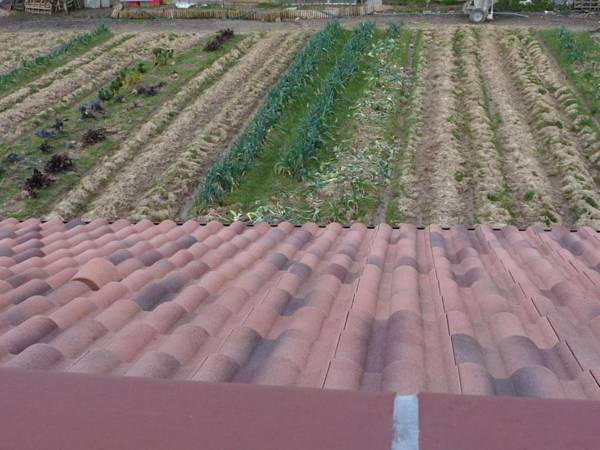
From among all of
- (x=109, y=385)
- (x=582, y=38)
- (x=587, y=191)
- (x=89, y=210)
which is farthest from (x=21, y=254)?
(x=582, y=38)

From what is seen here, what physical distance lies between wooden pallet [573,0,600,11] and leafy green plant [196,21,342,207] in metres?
11.1

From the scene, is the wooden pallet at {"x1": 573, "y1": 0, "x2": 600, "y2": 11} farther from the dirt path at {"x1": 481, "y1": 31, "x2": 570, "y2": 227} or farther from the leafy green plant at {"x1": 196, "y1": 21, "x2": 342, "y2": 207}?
the leafy green plant at {"x1": 196, "y1": 21, "x2": 342, "y2": 207}

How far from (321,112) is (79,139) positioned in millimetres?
6036

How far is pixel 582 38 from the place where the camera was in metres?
20.8

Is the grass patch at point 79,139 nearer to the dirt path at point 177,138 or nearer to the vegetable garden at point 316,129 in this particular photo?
the vegetable garden at point 316,129

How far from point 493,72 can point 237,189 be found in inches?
390

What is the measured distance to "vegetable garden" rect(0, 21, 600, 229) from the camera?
11789mm

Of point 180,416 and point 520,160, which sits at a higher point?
point 180,416

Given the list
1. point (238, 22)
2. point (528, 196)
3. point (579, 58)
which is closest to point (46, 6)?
point (238, 22)

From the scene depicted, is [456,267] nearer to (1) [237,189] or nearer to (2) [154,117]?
(1) [237,189]

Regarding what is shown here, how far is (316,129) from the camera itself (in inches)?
553

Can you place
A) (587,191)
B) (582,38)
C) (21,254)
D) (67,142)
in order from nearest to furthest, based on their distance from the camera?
(21,254), (587,191), (67,142), (582,38)

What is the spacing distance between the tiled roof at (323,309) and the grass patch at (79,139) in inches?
299

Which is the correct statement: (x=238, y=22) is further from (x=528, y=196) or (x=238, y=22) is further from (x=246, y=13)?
(x=528, y=196)
